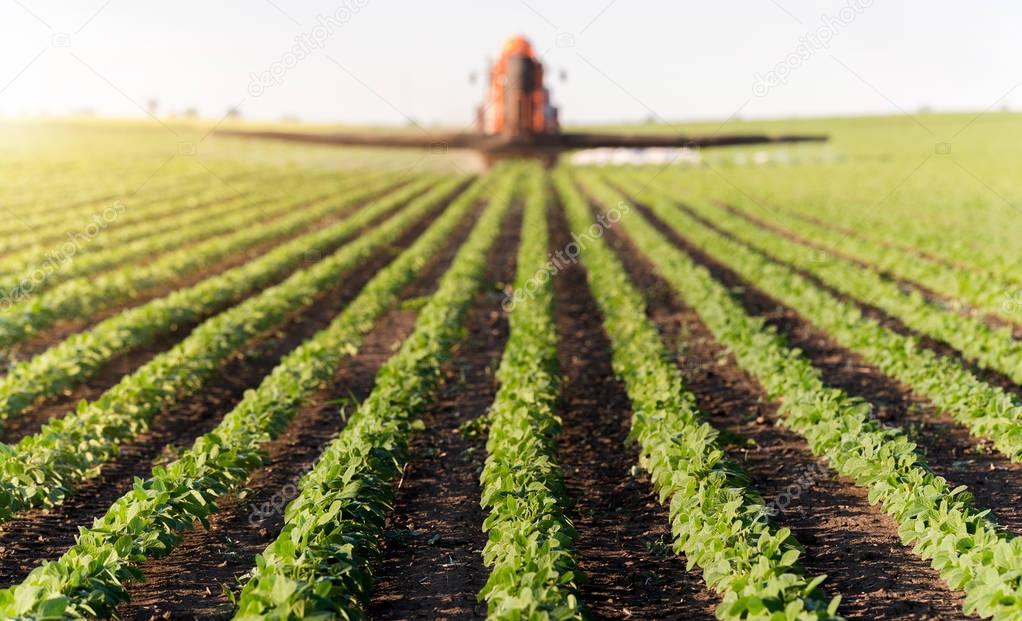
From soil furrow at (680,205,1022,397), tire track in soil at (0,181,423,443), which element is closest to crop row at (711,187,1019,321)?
soil furrow at (680,205,1022,397)

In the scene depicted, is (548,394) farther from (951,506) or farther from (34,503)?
(34,503)

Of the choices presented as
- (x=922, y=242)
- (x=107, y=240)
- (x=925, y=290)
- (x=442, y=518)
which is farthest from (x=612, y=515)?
(x=107, y=240)

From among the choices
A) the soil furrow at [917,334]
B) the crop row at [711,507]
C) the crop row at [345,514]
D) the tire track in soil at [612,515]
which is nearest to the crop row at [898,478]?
the crop row at [711,507]

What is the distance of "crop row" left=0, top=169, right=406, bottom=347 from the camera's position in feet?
40.6

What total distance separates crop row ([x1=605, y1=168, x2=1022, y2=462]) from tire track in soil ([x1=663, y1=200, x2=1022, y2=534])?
0.13 meters

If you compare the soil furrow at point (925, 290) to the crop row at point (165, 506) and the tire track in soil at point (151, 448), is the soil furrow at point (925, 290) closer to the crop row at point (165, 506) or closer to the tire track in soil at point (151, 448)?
the crop row at point (165, 506)

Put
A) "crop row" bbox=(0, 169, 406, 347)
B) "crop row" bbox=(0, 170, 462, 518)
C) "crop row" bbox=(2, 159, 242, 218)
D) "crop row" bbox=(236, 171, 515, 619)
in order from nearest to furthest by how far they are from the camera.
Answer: "crop row" bbox=(236, 171, 515, 619)
"crop row" bbox=(0, 170, 462, 518)
"crop row" bbox=(0, 169, 406, 347)
"crop row" bbox=(2, 159, 242, 218)

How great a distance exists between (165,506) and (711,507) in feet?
13.4

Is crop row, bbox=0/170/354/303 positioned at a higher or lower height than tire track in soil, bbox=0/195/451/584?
higher

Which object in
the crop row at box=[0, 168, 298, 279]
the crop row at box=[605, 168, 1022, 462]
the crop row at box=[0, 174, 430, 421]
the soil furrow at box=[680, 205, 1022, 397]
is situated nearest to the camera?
the crop row at box=[605, 168, 1022, 462]

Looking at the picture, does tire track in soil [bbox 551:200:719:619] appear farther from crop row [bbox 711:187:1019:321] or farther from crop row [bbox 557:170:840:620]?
crop row [bbox 711:187:1019:321]

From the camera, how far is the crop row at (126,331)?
9.14 meters

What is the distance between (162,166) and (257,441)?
49934mm

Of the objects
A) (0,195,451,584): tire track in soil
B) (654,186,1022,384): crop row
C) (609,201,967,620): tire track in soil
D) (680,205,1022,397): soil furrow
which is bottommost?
(0,195,451,584): tire track in soil
